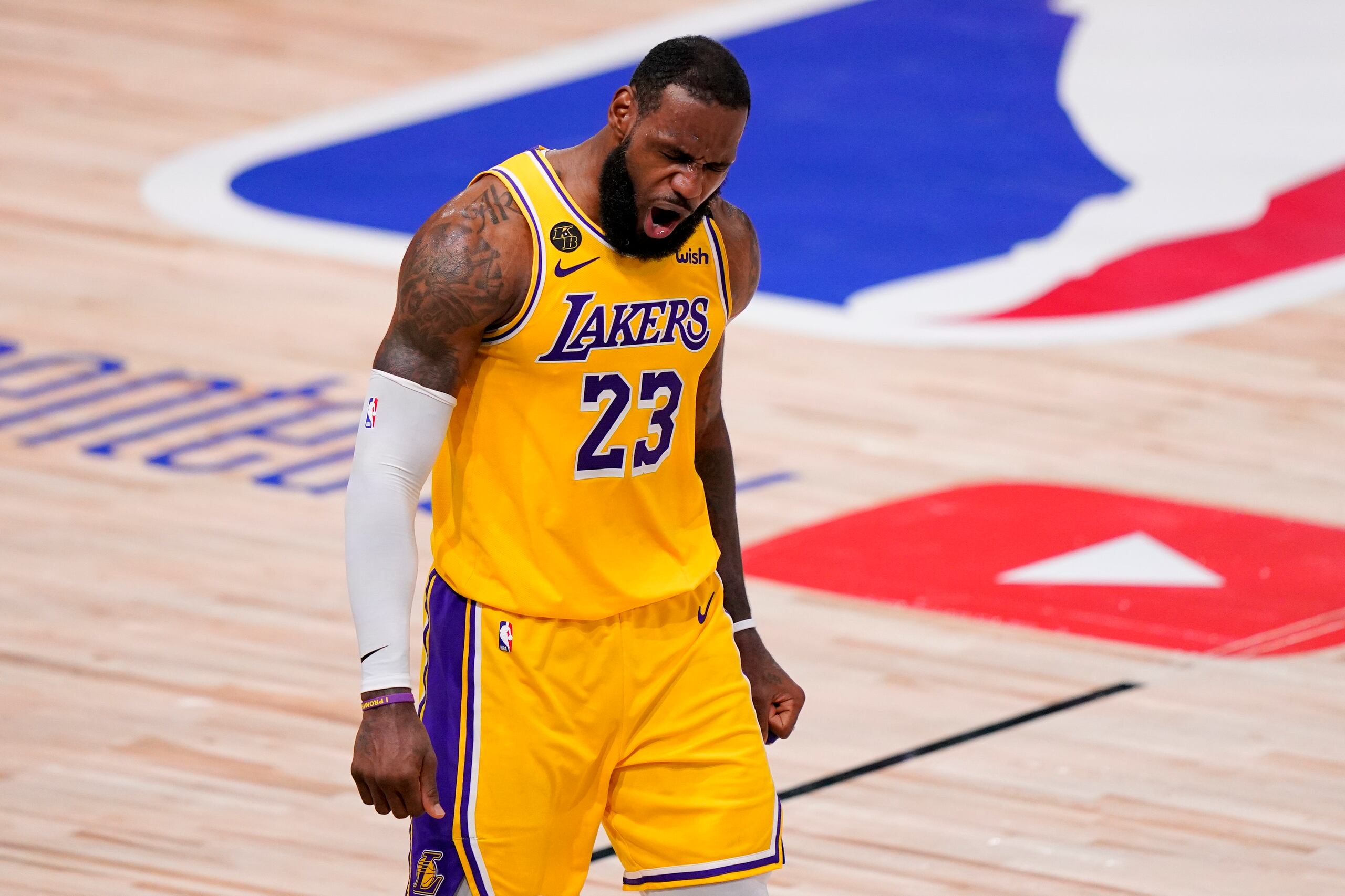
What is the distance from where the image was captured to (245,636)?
607cm

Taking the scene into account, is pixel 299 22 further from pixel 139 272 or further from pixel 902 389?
pixel 902 389

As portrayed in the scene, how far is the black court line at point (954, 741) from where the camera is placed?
5250mm

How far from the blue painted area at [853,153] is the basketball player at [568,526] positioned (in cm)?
588

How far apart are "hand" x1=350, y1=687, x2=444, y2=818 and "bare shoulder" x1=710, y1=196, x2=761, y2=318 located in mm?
787

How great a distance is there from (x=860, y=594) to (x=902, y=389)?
6.34ft

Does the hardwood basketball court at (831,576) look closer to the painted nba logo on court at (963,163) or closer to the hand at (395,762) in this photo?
the painted nba logo on court at (963,163)

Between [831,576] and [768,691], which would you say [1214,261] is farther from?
[768,691]

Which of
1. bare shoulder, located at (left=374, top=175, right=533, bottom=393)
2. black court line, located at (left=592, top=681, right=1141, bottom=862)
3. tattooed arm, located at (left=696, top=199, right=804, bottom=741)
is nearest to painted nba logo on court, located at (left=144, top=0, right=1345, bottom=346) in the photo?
black court line, located at (left=592, top=681, right=1141, bottom=862)

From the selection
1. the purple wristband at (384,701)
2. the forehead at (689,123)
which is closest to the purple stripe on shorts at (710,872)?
the purple wristband at (384,701)

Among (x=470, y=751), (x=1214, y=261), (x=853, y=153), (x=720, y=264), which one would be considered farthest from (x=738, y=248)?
(x=853, y=153)

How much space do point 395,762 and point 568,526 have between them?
1.40 feet

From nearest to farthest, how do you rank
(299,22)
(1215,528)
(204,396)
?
(1215,528) → (204,396) → (299,22)

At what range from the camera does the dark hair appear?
319 centimetres

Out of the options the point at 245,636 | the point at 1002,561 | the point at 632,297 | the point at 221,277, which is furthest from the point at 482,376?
the point at 221,277
